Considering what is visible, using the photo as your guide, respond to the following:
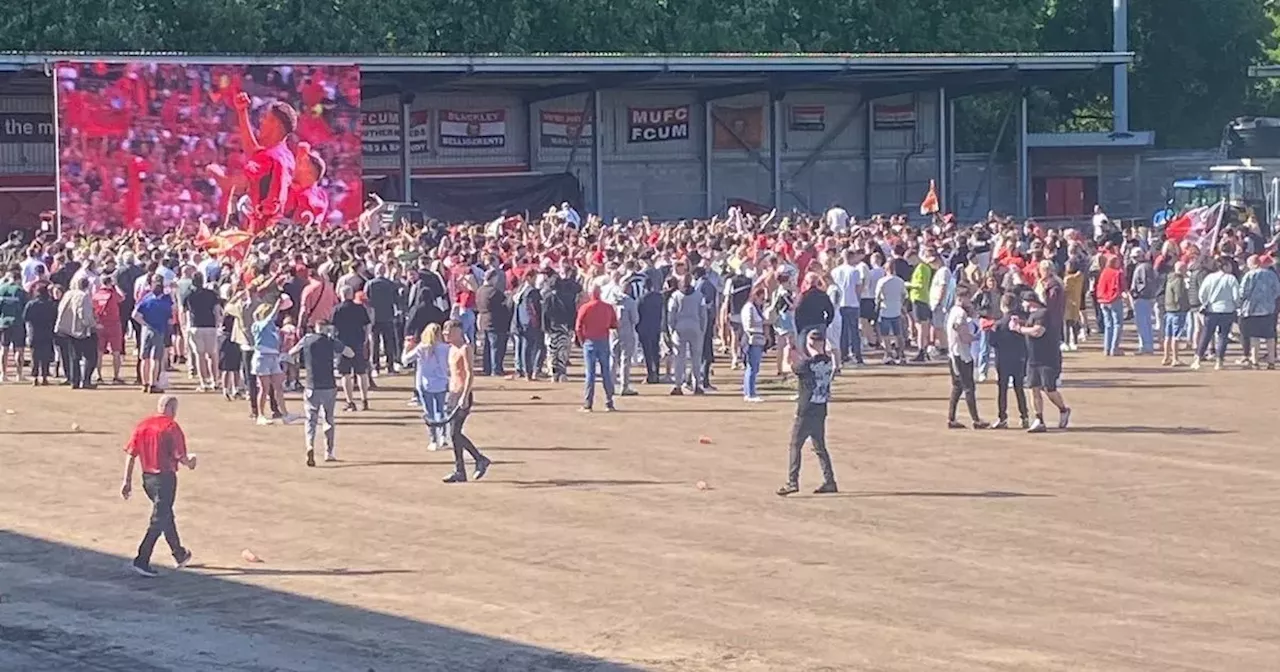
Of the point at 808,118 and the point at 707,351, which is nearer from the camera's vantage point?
the point at 707,351

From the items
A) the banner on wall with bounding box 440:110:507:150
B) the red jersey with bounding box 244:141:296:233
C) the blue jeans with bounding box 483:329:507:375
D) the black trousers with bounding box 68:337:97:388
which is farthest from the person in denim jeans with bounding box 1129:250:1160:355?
the banner on wall with bounding box 440:110:507:150

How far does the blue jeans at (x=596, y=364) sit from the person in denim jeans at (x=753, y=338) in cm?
173

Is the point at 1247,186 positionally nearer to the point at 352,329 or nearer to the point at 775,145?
the point at 775,145

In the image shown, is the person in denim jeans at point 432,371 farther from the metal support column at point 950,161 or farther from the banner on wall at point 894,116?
the banner on wall at point 894,116

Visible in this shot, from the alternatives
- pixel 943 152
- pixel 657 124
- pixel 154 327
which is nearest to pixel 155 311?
pixel 154 327

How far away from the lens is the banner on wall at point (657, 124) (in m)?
57.0

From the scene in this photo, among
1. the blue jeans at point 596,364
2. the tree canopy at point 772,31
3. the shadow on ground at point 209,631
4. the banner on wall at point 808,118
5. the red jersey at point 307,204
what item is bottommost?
the shadow on ground at point 209,631

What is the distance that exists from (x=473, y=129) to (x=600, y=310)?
1208 inches

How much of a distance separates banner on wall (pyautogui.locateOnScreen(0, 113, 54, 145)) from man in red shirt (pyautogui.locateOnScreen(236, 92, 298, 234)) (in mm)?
7132

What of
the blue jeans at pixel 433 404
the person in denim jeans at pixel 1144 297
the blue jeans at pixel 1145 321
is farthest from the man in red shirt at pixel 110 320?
the blue jeans at pixel 1145 321

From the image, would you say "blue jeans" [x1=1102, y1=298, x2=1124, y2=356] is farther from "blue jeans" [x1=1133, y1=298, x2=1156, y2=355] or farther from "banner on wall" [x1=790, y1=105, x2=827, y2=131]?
"banner on wall" [x1=790, y1=105, x2=827, y2=131]

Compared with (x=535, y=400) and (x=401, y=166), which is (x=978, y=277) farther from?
(x=401, y=166)

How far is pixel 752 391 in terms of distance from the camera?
26438 millimetres

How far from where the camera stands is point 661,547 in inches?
675
